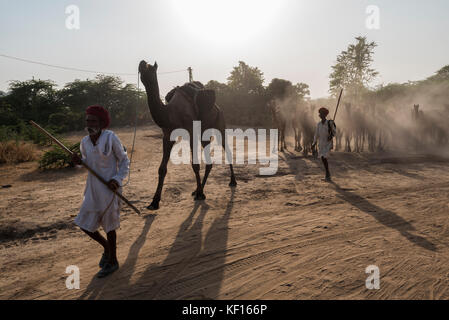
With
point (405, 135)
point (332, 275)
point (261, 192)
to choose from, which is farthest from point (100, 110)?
point (405, 135)

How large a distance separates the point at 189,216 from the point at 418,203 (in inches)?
178

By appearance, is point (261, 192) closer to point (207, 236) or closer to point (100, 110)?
point (207, 236)

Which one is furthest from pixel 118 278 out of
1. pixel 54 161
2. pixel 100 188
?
pixel 54 161

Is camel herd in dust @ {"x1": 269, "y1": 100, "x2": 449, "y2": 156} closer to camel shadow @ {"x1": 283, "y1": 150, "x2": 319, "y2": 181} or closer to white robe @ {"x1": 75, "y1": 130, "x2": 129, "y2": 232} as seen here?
camel shadow @ {"x1": 283, "y1": 150, "x2": 319, "y2": 181}

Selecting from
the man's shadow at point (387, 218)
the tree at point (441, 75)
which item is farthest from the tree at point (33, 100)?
the tree at point (441, 75)

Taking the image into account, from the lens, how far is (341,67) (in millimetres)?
32625

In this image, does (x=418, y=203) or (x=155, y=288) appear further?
(x=418, y=203)

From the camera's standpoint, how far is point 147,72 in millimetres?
4812

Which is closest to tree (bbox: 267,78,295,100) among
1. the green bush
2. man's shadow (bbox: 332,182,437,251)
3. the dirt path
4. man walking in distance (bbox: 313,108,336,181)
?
man walking in distance (bbox: 313,108,336,181)

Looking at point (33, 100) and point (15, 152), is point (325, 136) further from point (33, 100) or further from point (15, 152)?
point (33, 100)

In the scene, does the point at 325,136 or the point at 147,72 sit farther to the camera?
the point at 325,136

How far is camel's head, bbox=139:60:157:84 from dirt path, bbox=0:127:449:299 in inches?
94.3

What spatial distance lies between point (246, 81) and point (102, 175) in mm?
28068

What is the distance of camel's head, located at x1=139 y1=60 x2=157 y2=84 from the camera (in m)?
4.77
